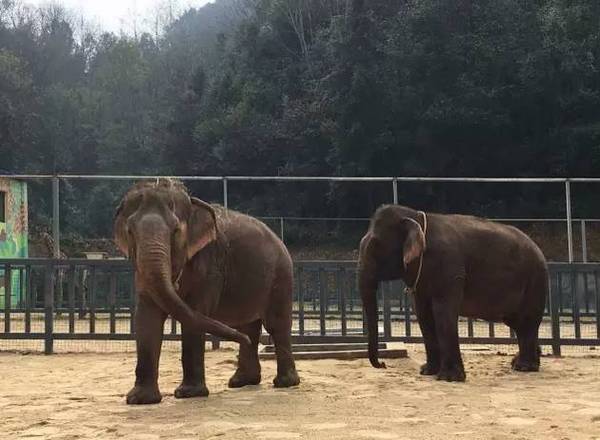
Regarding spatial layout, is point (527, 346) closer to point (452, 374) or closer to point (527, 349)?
point (527, 349)

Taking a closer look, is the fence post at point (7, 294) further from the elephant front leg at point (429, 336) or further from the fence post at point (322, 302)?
the elephant front leg at point (429, 336)

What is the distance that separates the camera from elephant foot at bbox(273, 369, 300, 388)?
669cm

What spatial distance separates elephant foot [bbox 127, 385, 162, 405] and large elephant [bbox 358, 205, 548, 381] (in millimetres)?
2246

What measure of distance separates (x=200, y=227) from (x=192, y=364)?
3.47 ft

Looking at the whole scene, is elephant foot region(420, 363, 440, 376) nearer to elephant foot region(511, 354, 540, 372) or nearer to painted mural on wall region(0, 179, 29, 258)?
elephant foot region(511, 354, 540, 372)

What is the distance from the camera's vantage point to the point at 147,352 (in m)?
5.62

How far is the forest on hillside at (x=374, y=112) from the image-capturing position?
96.4ft

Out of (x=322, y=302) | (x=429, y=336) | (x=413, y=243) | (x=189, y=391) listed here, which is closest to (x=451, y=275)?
(x=413, y=243)

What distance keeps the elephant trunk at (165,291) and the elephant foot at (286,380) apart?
169 cm

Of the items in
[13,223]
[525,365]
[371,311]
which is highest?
[13,223]

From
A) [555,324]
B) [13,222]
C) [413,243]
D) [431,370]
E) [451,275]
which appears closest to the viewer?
[413,243]

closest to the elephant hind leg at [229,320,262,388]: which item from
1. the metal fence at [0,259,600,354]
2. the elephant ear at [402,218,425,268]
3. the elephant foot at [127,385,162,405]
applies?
the elephant foot at [127,385,162,405]

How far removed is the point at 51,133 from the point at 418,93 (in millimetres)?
27391

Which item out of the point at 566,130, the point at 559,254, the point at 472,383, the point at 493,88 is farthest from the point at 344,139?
the point at 472,383
